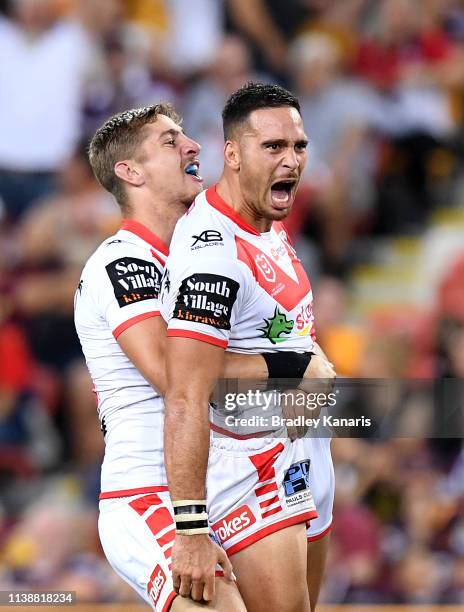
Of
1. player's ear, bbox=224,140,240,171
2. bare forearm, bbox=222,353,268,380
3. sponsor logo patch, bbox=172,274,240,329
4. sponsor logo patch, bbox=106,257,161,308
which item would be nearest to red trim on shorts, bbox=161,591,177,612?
bare forearm, bbox=222,353,268,380

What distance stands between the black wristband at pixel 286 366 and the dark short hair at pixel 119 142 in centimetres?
92

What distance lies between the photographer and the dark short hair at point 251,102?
381 cm

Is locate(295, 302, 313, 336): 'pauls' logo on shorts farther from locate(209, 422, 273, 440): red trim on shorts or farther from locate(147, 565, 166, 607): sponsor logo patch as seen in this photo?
locate(147, 565, 166, 607): sponsor logo patch

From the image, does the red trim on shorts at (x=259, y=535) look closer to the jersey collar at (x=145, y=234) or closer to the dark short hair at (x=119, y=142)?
the jersey collar at (x=145, y=234)

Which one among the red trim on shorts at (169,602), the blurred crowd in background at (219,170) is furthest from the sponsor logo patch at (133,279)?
the blurred crowd in background at (219,170)

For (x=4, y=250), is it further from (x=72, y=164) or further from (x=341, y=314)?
(x=341, y=314)

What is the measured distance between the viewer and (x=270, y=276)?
3748 millimetres

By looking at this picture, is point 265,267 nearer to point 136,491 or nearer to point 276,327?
point 276,327

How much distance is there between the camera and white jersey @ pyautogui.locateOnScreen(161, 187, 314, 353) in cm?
349

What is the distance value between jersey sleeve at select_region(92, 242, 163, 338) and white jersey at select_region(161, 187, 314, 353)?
2.7 inches

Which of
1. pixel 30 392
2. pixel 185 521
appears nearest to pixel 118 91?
pixel 30 392

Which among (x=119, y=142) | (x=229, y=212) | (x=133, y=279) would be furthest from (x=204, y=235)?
(x=119, y=142)

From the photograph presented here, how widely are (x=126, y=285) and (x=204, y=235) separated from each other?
35cm

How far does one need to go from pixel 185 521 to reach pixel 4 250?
15.9ft
